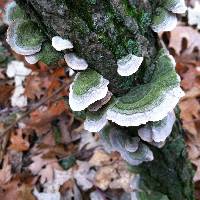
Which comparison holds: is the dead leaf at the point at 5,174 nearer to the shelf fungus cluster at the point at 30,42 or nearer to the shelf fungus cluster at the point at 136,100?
the shelf fungus cluster at the point at 136,100

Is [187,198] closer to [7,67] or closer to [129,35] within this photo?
[129,35]

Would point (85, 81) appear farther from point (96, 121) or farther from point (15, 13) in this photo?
point (15, 13)

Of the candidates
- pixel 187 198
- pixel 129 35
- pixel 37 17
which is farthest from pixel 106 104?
pixel 187 198

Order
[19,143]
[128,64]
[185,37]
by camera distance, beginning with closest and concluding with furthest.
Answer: [128,64] < [19,143] < [185,37]

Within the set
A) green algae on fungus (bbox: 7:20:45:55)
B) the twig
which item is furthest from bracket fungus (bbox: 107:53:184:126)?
the twig

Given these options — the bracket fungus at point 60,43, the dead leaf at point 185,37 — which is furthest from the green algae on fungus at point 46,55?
the dead leaf at point 185,37

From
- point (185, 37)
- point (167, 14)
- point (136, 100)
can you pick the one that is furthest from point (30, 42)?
point (185, 37)
